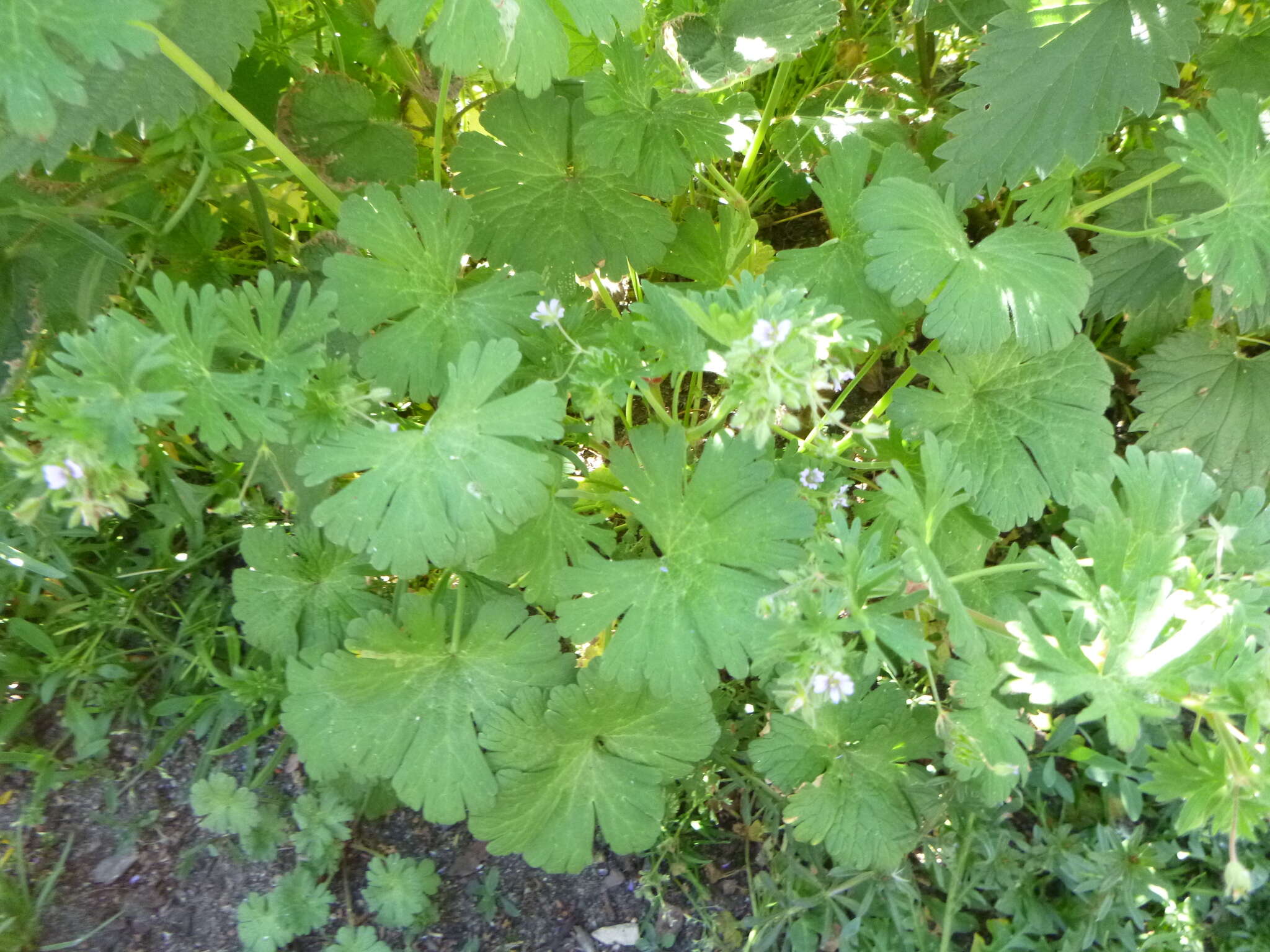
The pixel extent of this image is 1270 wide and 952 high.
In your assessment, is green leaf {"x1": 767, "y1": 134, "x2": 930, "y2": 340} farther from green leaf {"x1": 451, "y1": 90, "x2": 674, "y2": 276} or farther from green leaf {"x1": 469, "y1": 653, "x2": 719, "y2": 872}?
green leaf {"x1": 469, "y1": 653, "x2": 719, "y2": 872}

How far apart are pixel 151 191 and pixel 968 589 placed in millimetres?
1813

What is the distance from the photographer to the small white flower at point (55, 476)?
1.06 meters

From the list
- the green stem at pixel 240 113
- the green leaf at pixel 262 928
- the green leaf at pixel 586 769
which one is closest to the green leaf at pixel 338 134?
the green stem at pixel 240 113

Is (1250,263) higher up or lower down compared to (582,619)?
higher up

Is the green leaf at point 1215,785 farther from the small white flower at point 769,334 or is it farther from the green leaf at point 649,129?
the green leaf at point 649,129

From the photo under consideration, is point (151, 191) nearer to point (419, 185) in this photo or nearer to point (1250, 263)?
point (419, 185)

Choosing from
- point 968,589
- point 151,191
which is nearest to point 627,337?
point 968,589

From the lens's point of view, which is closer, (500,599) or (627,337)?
(627,337)

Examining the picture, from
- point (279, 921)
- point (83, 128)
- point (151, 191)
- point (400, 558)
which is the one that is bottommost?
point (279, 921)

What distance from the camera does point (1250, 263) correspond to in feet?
5.19

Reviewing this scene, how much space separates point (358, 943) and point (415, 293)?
1.26 meters

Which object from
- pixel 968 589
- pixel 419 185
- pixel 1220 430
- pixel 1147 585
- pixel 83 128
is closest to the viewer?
pixel 1147 585

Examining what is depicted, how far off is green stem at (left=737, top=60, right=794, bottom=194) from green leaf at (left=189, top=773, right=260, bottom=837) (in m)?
1.71

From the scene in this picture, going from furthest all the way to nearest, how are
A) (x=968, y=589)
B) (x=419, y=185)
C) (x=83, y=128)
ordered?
1. (x=968, y=589)
2. (x=419, y=185)
3. (x=83, y=128)
